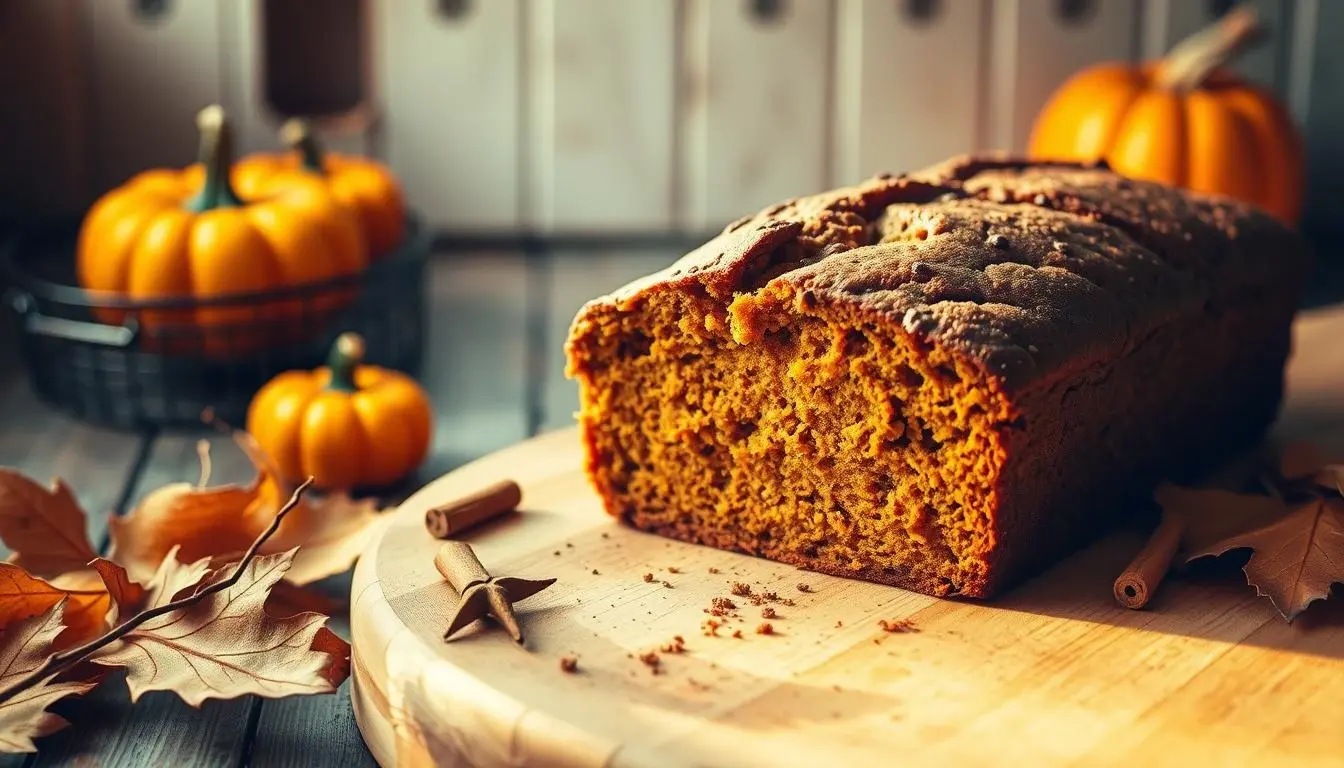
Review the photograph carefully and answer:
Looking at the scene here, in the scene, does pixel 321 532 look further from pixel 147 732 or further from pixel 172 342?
pixel 172 342

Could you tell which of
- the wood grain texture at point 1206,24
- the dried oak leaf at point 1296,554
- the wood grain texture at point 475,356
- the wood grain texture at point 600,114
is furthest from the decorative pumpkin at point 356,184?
the wood grain texture at point 1206,24

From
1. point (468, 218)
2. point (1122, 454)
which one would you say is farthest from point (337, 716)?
point (468, 218)

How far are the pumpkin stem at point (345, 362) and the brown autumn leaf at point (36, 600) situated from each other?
92 cm

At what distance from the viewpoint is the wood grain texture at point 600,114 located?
15.8 feet

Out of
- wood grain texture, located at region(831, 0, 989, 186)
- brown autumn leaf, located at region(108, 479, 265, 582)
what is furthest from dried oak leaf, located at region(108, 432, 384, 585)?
wood grain texture, located at region(831, 0, 989, 186)

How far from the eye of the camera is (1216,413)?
2828 millimetres

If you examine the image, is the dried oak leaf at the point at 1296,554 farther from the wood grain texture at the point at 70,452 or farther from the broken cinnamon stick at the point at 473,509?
the wood grain texture at the point at 70,452

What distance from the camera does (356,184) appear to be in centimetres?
400

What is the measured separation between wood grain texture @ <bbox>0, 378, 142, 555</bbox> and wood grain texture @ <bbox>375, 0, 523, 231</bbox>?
153 centimetres

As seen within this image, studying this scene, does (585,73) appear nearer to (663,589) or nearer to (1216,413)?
(1216,413)

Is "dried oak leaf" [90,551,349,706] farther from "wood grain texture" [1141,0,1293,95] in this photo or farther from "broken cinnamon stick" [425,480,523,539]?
"wood grain texture" [1141,0,1293,95]

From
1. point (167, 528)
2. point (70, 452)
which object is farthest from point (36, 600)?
point (70, 452)

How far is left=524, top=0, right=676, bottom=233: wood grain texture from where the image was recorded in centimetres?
481

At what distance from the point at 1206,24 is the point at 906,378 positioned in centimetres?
334
